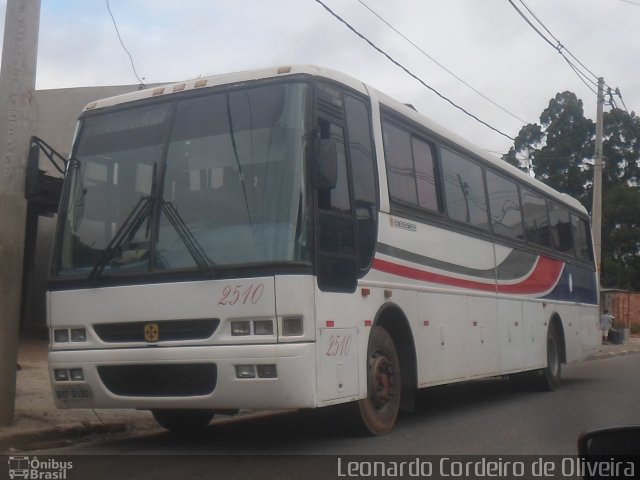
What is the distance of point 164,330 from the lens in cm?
753

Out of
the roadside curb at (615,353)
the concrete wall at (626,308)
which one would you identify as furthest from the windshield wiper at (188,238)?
the concrete wall at (626,308)

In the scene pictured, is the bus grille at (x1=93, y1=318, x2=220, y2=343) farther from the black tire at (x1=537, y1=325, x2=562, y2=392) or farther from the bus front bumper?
the black tire at (x1=537, y1=325, x2=562, y2=392)

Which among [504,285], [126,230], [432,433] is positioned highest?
[126,230]

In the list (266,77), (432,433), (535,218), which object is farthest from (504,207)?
(266,77)

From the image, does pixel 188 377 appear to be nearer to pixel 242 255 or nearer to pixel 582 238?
pixel 242 255

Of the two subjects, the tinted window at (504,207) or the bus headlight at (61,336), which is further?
the tinted window at (504,207)

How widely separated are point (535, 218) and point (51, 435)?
9266 millimetres

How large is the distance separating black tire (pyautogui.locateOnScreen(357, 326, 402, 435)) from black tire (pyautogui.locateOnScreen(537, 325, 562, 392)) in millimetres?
6660

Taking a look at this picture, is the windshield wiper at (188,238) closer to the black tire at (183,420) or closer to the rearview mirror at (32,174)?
the rearview mirror at (32,174)

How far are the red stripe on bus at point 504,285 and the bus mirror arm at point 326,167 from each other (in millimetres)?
1350

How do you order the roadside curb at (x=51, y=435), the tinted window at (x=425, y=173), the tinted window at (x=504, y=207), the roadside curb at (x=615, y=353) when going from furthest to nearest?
the roadside curb at (x=615, y=353), the tinted window at (x=504, y=207), the tinted window at (x=425, y=173), the roadside curb at (x=51, y=435)

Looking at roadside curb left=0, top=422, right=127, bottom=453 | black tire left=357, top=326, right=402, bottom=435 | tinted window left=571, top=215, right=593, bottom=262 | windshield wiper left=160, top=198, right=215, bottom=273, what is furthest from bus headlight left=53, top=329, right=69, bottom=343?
tinted window left=571, top=215, right=593, bottom=262

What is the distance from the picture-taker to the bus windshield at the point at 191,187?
7.36 meters

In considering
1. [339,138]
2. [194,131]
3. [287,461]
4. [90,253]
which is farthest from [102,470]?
[339,138]
